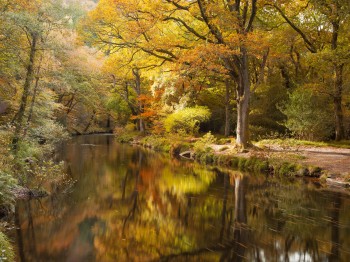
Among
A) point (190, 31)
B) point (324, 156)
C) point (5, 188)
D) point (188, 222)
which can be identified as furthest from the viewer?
point (190, 31)

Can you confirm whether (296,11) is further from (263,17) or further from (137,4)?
(137,4)

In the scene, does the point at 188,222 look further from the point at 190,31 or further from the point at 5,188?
the point at 190,31

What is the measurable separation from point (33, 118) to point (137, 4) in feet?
23.8

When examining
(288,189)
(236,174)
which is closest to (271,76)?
(236,174)

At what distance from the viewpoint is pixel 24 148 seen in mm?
11984

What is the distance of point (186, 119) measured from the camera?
24359mm

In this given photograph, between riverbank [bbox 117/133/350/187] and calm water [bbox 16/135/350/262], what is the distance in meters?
1.09

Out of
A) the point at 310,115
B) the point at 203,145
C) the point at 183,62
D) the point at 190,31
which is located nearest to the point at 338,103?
the point at 310,115

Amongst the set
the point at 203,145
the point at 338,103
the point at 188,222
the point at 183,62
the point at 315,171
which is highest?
the point at 183,62

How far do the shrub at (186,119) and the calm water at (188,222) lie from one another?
1117cm

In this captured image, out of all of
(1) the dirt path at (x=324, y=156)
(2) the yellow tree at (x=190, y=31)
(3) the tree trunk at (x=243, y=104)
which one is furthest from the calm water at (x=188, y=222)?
(2) the yellow tree at (x=190, y=31)

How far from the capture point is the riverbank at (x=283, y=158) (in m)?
12.8

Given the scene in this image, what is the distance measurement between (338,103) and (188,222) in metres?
14.9

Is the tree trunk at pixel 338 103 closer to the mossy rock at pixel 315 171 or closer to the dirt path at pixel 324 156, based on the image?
the dirt path at pixel 324 156
